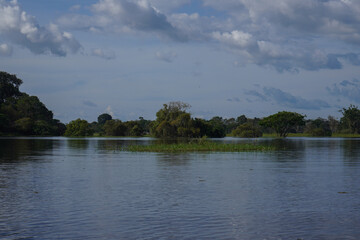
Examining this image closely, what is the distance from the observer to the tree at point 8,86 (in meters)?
178

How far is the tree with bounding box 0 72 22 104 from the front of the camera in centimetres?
17812

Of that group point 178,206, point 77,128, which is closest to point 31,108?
point 77,128

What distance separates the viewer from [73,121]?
18450 cm

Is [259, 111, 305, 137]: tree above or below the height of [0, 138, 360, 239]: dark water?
above

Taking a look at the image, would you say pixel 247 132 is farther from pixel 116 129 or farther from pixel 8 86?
pixel 8 86

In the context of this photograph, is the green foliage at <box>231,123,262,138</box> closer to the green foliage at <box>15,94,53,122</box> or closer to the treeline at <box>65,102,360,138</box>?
the treeline at <box>65,102,360,138</box>

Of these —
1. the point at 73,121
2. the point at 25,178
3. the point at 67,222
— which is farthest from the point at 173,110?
the point at 67,222

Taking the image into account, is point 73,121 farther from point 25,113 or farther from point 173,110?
point 173,110

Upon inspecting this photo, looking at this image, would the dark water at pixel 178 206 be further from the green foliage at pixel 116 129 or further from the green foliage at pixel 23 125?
the green foliage at pixel 116 129

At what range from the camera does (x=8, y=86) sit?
7072 inches

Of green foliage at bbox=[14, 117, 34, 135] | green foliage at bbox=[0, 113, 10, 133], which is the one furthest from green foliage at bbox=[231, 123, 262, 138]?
green foliage at bbox=[0, 113, 10, 133]

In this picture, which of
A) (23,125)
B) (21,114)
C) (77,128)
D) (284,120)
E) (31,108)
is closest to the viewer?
(23,125)

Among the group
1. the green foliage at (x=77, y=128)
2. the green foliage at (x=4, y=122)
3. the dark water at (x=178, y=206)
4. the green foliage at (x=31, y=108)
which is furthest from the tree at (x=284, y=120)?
the dark water at (x=178, y=206)

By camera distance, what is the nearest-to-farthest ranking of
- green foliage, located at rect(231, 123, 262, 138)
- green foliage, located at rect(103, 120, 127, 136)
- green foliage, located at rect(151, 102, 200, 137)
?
green foliage, located at rect(151, 102, 200, 137), green foliage, located at rect(231, 123, 262, 138), green foliage, located at rect(103, 120, 127, 136)
